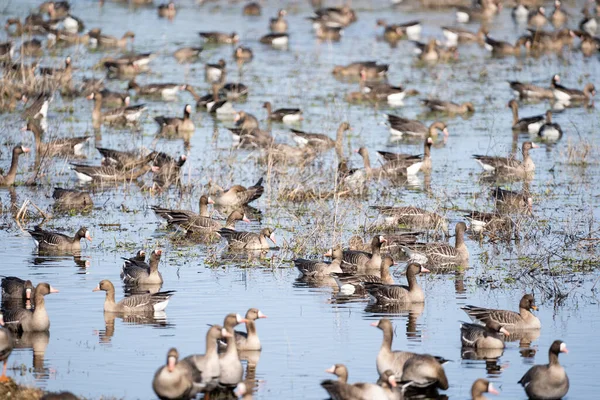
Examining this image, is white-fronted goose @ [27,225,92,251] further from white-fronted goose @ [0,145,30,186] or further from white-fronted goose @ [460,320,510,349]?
white-fronted goose @ [460,320,510,349]

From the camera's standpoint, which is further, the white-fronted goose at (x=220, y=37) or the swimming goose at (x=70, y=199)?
the white-fronted goose at (x=220, y=37)

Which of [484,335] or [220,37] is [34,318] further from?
[220,37]

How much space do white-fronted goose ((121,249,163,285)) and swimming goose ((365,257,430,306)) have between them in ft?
10.7

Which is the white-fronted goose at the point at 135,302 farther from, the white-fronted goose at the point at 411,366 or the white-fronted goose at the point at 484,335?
the white-fronted goose at the point at 484,335

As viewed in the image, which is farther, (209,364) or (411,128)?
(411,128)

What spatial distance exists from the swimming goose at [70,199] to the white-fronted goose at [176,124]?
7658 mm

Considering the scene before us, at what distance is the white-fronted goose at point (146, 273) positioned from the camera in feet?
56.4

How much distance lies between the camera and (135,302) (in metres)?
16.0

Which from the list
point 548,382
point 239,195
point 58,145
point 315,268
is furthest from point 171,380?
point 58,145

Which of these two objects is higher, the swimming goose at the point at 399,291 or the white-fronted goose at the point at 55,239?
the white-fronted goose at the point at 55,239

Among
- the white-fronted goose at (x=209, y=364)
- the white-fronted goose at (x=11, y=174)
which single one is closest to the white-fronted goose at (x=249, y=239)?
the white-fronted goose at (x=11, y=174)

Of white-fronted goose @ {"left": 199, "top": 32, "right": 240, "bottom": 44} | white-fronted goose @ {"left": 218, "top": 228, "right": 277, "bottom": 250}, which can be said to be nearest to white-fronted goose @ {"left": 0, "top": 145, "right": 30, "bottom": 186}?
white-fronted goose @ {"left": 218, "top": 228, "right": 277, "bottom": 250}

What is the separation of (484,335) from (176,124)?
17.5 m

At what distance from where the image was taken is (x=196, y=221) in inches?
813
